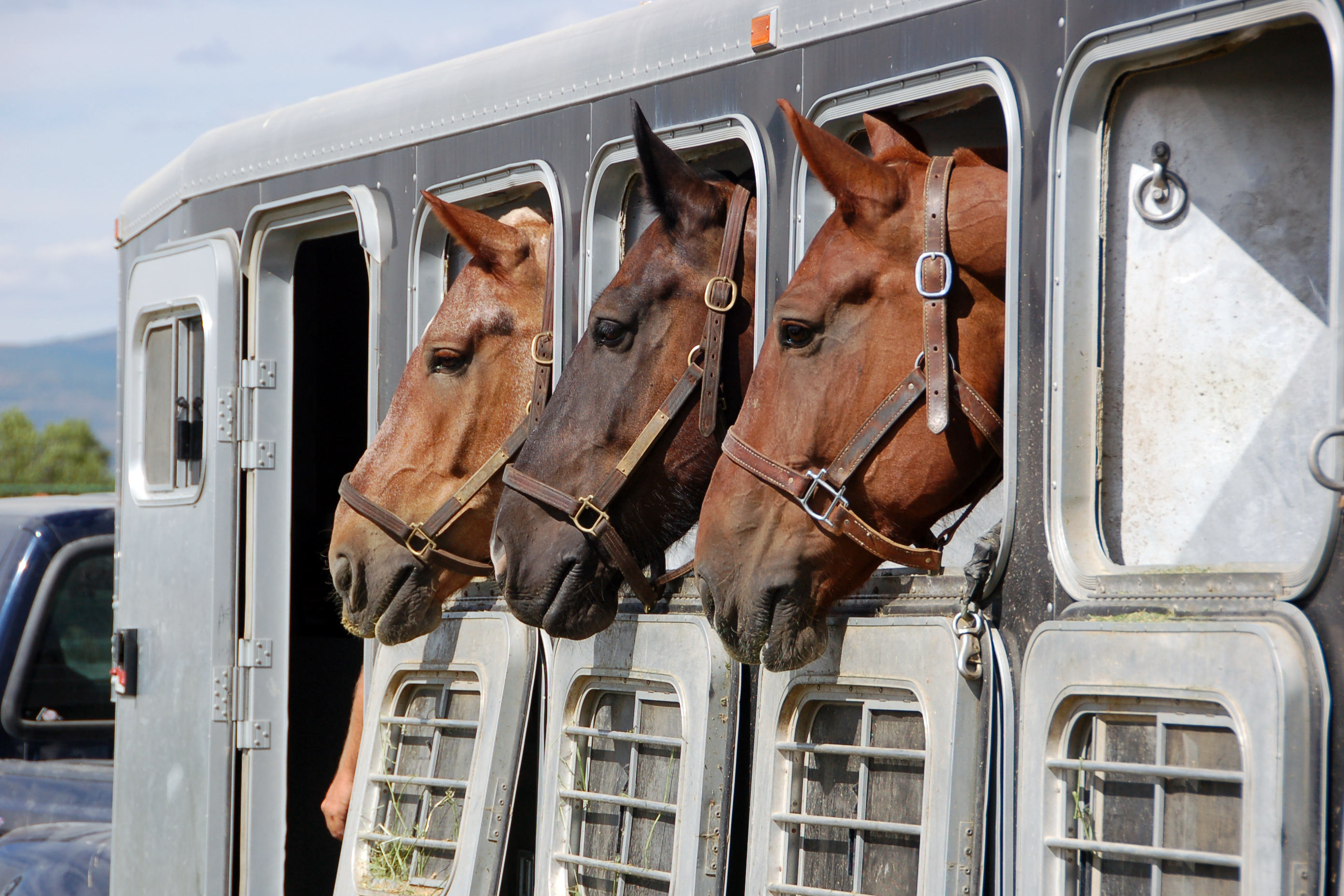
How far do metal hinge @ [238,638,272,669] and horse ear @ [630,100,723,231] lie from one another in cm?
212

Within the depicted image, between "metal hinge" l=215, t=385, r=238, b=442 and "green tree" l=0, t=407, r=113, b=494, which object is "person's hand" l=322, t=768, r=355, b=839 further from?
"green tree" l=0, t=407, r=113, b=494

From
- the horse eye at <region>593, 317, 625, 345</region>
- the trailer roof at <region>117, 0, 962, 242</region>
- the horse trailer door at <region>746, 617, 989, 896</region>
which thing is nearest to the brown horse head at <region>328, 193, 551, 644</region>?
the trailer roof at <region>117, 0, 962, 242</region>

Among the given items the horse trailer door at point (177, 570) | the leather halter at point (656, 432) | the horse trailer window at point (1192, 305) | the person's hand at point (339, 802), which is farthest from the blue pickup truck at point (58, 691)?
the horse trailer window at point (1192, 305)

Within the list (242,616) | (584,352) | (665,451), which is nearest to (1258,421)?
(665,451)

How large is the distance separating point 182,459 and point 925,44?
10.1ft

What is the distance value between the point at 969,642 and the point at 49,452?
257 ft

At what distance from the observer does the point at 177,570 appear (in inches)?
189

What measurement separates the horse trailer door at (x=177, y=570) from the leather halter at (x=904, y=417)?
8.19ft

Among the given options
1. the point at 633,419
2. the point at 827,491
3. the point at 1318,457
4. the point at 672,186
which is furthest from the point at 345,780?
the point at 1318,457

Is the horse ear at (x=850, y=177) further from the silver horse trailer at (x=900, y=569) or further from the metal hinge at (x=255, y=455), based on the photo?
the metal hinge at (x=255, y=455)

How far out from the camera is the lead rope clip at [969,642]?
2.60 meters

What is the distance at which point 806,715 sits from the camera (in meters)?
2.95

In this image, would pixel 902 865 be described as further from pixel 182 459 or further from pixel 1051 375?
pixel 182 459

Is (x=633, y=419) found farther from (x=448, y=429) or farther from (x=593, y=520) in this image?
(x=448, y=429)
